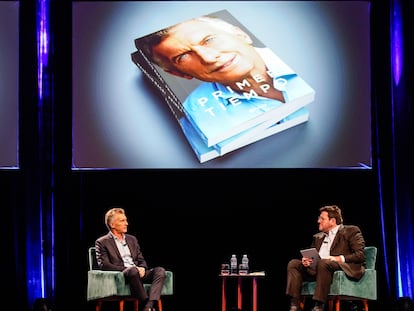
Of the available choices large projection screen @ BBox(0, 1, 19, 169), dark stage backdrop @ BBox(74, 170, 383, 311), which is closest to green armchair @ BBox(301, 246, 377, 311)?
dark stage backdrop @ BBox(74, 170, 383, 311)

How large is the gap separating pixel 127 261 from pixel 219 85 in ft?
5.84

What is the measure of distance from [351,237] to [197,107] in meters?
1.82

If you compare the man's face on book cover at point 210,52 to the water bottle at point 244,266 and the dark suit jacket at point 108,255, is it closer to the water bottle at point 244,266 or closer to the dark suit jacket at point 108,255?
the water bottle at point 244,266

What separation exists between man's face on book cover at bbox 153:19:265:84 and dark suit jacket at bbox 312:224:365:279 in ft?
5.68

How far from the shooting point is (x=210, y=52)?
7.64m

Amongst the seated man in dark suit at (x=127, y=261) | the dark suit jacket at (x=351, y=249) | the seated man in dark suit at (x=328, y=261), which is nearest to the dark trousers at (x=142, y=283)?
the seated man in dark suit at (x=127, y=261)

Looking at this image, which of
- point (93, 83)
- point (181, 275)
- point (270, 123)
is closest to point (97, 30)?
point (93, 83)

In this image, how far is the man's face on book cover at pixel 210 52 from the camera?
24.9 feet

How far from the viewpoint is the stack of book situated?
24.5 ft

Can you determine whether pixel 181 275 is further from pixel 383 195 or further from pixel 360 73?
pixel 360 73

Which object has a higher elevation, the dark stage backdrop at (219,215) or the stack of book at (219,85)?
the stack of book at (219,85)

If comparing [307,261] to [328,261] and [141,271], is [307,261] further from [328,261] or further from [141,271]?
[141,271]

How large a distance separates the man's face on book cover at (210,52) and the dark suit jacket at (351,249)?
1.73 m

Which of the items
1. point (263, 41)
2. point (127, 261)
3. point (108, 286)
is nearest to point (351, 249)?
point (127, 261)
